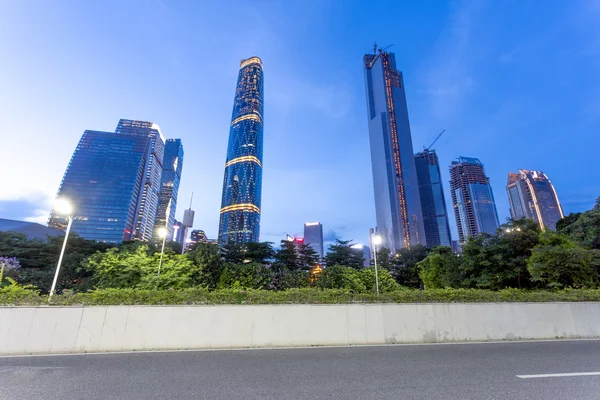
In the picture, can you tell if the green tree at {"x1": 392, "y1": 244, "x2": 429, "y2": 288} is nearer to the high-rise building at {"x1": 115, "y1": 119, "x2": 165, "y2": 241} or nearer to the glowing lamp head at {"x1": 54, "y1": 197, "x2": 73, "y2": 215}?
the glowing lamp head at {"x1": 54, "y1": 197, "x2": 73, "y2": 215}

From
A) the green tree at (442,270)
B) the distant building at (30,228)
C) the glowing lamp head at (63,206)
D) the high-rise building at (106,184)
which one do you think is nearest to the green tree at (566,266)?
the green tree at (442,270)

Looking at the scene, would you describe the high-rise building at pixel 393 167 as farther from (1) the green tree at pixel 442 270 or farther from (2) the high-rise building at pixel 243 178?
(1) the green tree at pixel 442 270

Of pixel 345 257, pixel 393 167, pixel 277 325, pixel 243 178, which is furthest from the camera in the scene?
pixel 243 178

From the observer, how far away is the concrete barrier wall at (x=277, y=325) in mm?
7711

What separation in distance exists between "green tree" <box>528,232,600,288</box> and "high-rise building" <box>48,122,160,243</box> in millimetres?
156454

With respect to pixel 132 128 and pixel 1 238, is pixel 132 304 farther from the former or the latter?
pixel 132 128

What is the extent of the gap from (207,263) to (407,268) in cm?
2994

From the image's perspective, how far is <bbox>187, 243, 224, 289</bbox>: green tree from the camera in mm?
23655

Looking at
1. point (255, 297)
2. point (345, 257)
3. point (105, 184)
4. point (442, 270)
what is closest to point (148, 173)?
point (105, 184)

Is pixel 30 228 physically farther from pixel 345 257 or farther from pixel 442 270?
pixel 442 270

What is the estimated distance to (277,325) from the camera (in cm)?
845

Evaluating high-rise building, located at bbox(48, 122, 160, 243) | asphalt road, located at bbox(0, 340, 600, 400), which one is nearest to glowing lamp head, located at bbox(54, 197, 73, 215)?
asphalt road, located at bbox(0, 340, 600, 400)

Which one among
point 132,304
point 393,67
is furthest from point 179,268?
point 393,67

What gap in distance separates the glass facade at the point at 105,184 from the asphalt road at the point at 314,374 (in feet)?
500
